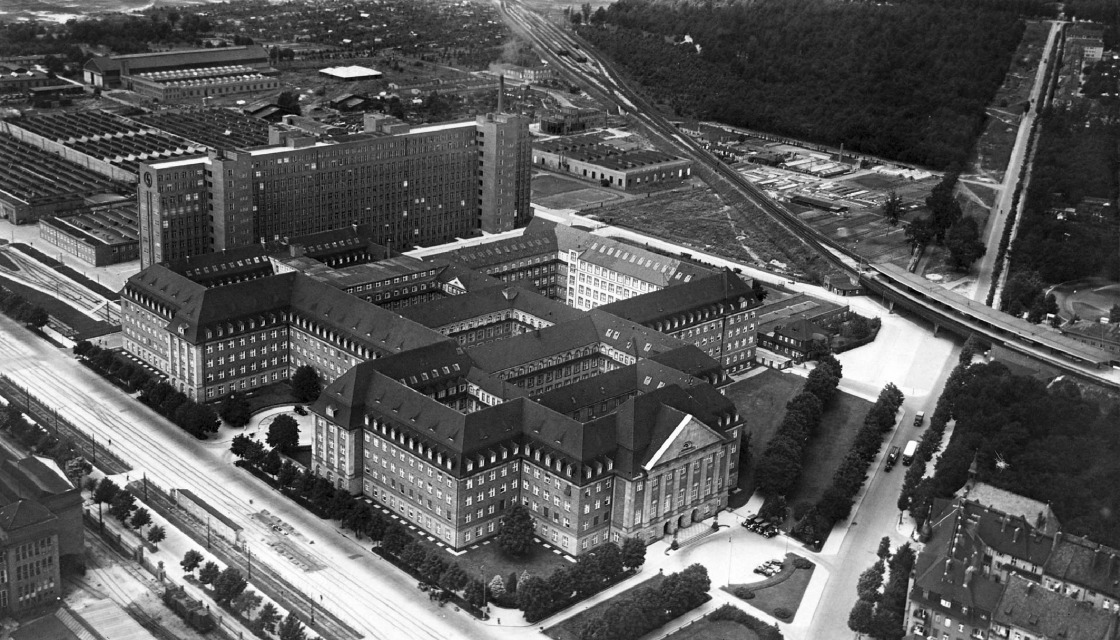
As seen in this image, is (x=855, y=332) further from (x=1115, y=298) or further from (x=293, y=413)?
(x=293, y=413)

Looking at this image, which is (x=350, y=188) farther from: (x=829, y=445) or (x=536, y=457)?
(x=829, y=445)

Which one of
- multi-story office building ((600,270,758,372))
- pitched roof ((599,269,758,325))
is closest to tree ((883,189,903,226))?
multi-story office building ((600,270,758,372))

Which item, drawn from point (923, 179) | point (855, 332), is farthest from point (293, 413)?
point (923, 179)

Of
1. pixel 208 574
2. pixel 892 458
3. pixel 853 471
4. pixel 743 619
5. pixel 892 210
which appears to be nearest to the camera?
pixel 743 619

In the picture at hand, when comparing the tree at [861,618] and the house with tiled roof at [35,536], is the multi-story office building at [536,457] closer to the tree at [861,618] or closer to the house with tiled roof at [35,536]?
the tree at [861,618]

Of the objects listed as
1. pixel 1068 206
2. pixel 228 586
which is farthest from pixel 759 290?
pixel 228 586

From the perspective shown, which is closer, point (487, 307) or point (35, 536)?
point (35, 536)

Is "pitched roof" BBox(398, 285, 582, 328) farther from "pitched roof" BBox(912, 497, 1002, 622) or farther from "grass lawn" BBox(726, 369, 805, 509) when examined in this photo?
"pitched roof" BBox(912, 497, 1002, 622)

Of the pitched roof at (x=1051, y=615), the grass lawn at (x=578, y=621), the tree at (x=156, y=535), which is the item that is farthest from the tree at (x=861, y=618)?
the tree at (x=156, y=535)
